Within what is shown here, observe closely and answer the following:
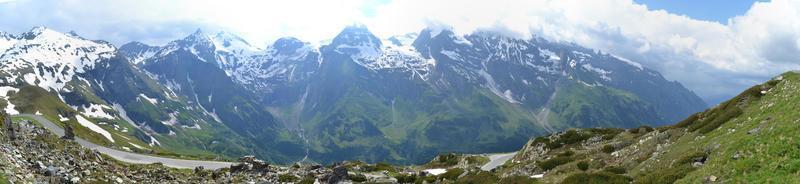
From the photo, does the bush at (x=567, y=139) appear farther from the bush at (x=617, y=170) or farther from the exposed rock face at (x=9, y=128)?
the exposed rock face at (x=9, y=128)

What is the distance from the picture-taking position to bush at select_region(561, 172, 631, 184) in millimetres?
35250

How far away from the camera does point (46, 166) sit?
3231 centimetres

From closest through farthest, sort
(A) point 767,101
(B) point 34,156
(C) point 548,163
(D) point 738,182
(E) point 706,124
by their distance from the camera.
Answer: (D) point 738,182, (B) point 34,156, (A) point 767,101, (E) point 706,124, (C) point 548,163

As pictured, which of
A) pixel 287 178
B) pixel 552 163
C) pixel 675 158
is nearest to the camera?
pixel 675 158

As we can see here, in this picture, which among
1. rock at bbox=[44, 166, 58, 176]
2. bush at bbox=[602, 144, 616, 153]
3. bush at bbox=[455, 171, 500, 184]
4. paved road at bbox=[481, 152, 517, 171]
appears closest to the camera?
rock at bbox=[44, 166, 58, 176]

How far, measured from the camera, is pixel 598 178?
3603 centimetres

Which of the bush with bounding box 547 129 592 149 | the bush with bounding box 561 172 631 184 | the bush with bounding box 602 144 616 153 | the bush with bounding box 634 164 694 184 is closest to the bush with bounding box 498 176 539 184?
the bush with bounding box 561 172 631 184

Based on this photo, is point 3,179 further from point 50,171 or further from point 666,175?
point 666,175

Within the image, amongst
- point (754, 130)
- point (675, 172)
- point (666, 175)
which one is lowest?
point (666, 175)

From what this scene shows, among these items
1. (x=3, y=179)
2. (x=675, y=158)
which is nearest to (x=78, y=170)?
(x=3, y=179)

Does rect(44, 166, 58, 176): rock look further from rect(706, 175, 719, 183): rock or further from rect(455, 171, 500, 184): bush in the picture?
rect(706, 175, 719, 183): rock

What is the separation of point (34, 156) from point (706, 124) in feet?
165

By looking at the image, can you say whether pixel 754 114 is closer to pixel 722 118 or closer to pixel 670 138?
pixel 722 118

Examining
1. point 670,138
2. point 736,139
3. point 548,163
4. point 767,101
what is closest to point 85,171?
point 548,163
